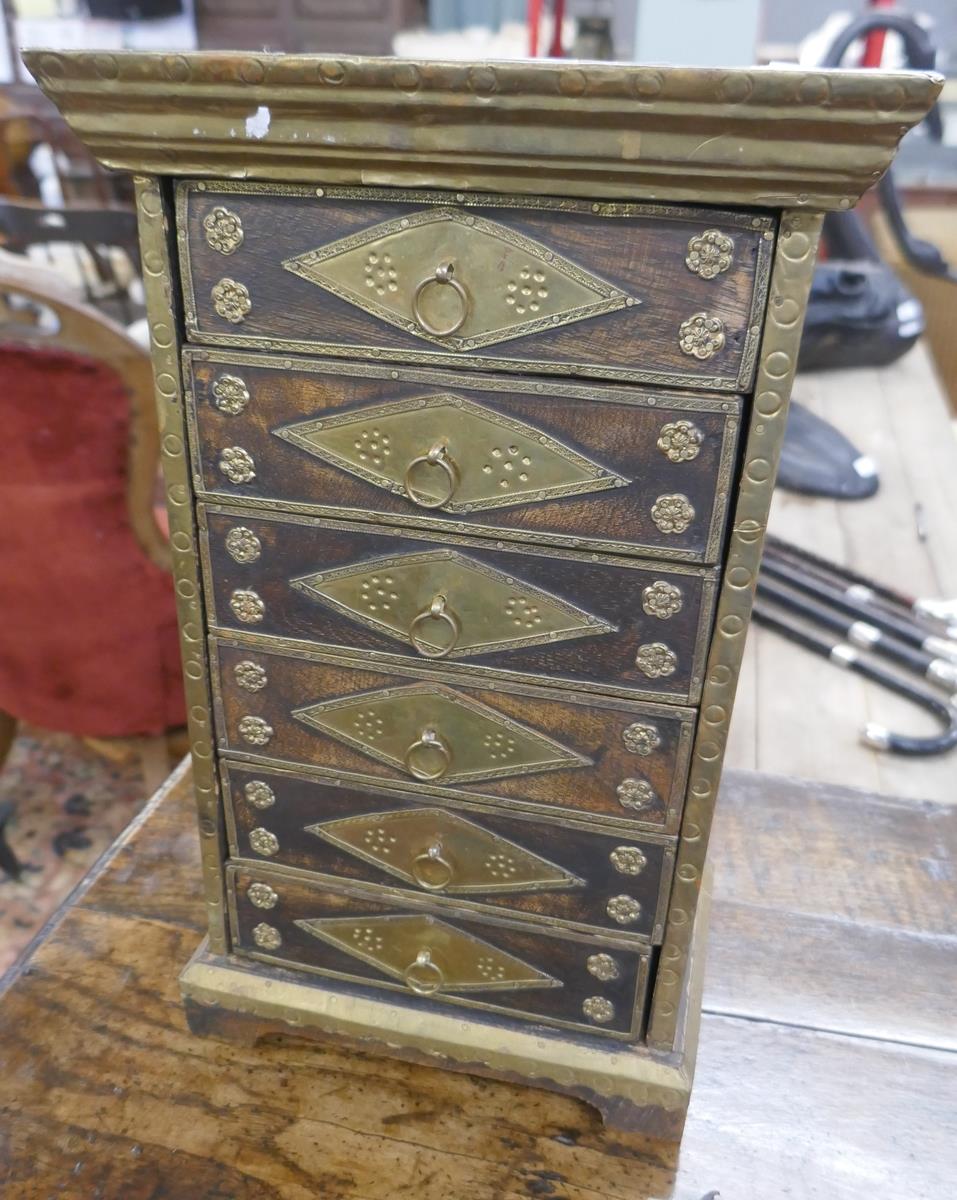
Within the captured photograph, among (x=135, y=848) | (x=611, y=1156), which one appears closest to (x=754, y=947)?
(x=611, y=1156)

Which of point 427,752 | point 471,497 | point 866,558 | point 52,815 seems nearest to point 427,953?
point 427,752

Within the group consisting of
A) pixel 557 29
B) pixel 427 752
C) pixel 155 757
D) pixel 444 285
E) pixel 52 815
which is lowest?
pixel 52 815

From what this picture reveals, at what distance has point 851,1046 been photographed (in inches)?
40.8

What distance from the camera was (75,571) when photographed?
1426 mm

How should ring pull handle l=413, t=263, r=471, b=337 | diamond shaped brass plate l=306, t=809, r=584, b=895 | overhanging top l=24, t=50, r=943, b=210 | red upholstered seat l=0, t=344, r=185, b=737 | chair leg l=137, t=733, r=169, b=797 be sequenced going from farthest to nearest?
chair leg l=137, t=733, r=169, b=797 → red upholstered seat l=0, t=344, r=185, b=737 → diamond shaped brass plate l=306, t=809, r=584, b=895 → ring pull handle l=413, t=263, r=471, b=337 → overhanging top l=24, t=50, r=943, b=210

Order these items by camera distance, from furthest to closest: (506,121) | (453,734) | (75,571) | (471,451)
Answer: (75,571) → (453,734) → (471,451) → (506,121)

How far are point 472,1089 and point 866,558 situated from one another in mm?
1416

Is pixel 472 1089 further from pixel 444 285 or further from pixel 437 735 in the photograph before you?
pixel 444 285

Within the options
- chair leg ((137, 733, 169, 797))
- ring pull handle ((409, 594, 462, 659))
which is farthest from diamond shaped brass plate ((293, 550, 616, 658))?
chair leg ((137, 733, 169, 797))

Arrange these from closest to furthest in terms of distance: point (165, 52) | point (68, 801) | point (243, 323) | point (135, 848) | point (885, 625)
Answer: point (165, 52) < point (243, 323) < point (135, 848) < point (885, 625) < point (68, 801)

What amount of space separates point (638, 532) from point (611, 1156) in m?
0.60

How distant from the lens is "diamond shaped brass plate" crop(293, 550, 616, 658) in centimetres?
79

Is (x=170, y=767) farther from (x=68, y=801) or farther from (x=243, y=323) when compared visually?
(x=243, y=323)

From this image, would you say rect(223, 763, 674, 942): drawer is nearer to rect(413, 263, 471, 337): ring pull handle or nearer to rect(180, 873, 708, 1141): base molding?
rect(180, 873, 708, 1141): base molding
